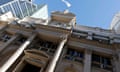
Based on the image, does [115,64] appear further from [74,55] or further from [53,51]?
[53,51]

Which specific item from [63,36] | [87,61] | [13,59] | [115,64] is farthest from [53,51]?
[115,64]

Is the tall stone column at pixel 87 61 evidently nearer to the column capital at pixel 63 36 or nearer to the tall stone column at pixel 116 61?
the tall stone column at pixel 116 61

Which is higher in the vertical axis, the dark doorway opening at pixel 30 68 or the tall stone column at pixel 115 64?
the tall stone column at pixel 115 64

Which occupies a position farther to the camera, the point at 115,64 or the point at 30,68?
the point at 30,68

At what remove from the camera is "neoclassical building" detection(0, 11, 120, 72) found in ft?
44.5

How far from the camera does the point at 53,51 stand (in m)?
16.1

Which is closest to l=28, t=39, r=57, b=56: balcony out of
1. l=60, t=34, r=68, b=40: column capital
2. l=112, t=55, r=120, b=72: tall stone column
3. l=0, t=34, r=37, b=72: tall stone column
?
l=0, t=34, r=37, b=72: tall stone column

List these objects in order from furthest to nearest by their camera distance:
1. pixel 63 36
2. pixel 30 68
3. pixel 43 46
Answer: pixel 43 46, pixel 63 36, pixel 30 68

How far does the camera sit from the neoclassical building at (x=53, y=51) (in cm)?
1355

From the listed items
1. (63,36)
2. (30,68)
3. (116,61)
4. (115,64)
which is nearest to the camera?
(115,64)

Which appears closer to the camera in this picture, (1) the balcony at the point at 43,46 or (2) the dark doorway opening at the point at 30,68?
(2) the dark doorway opening at the point at 30,68

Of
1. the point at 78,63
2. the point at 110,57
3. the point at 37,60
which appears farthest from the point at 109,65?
the point at 37,60

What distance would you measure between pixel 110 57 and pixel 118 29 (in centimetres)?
797

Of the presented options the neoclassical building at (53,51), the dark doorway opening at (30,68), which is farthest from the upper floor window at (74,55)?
the dark doorway opening at (30,68)
